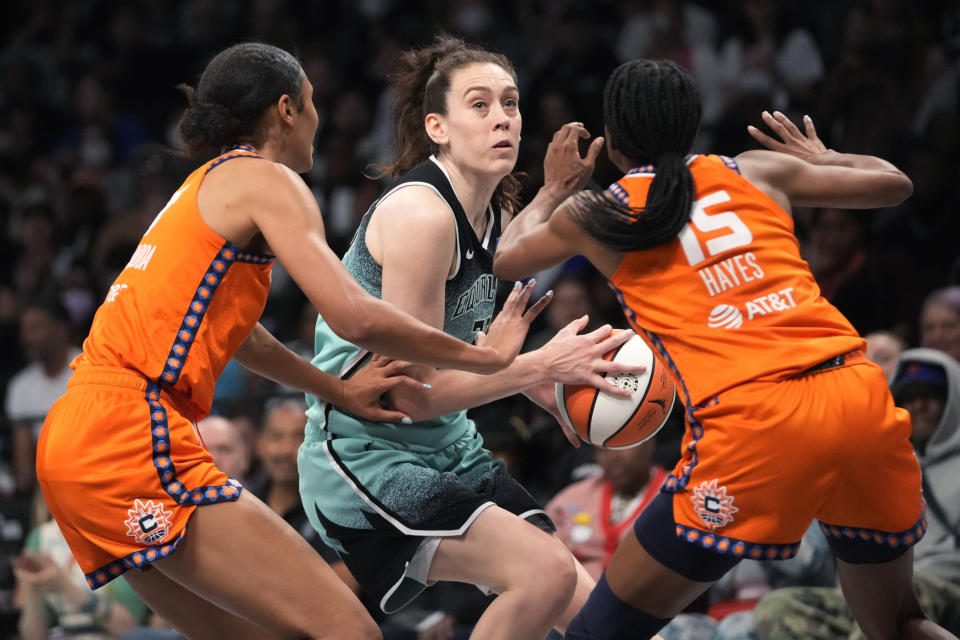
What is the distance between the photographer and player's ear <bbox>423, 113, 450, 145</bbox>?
12.9 feet

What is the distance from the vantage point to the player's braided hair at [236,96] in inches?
136

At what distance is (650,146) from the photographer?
3.32m

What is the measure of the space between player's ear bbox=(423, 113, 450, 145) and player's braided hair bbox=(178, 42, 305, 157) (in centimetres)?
59

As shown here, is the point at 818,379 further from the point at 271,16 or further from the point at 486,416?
the point at 271,16

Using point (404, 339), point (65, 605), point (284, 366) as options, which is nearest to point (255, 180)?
point (404, 339)

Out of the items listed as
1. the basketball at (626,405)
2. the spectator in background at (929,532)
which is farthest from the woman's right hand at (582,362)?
the spectator in background at (929,532)

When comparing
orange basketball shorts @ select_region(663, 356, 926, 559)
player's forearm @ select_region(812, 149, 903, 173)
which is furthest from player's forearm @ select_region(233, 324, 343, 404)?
player's forearm @ select_region(812, 149, 903, 173)

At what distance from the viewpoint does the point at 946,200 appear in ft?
22.1

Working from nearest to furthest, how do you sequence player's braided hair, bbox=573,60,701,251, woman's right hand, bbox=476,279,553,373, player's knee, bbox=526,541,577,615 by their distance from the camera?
1. player's braided hair, bbox=573,60,701,251
2. player's knee, bbox=526,541,577,615
3. woman's right hand, bbox=476,279,553,373

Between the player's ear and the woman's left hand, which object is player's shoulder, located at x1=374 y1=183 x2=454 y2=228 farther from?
the woman's left hand

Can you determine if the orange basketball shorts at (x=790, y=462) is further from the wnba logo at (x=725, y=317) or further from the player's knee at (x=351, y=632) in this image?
the player's knee at (x=351, y=632)

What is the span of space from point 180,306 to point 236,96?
632 millimetres

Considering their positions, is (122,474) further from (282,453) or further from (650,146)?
(282,453)

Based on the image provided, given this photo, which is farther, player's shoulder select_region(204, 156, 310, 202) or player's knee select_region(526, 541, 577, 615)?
player's knee select_region(526, 541, 577, 615)
